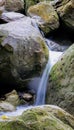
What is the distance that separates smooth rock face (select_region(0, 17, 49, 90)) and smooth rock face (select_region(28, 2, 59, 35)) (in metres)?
2.96

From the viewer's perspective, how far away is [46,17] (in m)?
11.6

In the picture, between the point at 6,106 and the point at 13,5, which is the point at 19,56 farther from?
the point at 13,5

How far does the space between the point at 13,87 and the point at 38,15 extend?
4.36m

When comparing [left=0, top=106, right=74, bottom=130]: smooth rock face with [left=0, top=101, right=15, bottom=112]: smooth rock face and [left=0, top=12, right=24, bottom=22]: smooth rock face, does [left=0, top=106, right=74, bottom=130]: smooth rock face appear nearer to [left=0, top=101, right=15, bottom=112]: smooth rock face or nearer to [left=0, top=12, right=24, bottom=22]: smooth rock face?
[left=0, top=101, right=15, bottom=112]: smooth rock face

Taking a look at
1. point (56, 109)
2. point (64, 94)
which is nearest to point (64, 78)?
point (64, 94)

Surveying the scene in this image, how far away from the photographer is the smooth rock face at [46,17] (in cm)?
1134

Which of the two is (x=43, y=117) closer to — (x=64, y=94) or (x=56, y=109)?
(x=56, y=109)

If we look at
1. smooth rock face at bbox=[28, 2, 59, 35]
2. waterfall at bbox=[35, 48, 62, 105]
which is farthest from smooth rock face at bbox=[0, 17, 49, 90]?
smooth rock face at bbox=[28, 2, 59, 35]

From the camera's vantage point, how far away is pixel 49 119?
3.04 m

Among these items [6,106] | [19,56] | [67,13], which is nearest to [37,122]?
[6,106]

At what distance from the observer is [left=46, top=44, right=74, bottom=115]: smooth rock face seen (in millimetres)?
6414

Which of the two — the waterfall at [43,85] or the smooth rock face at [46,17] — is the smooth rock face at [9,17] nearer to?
the smooth rock face at [46,17]

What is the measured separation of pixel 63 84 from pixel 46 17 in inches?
208

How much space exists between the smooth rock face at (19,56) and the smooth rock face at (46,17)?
9.70 ft
